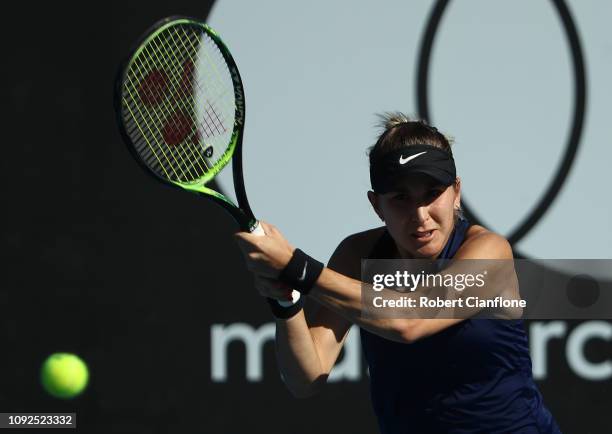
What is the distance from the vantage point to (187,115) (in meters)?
3.16

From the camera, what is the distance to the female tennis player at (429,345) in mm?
2699

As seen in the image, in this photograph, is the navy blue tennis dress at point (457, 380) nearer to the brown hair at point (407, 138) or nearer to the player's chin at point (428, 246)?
the player's chin at point (428, 246)

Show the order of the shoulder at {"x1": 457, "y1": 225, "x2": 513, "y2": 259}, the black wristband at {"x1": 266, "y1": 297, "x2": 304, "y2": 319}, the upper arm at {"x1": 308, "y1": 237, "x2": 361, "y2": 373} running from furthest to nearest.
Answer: the upper arm at {"x1": 308, "y1": 237, "x2": 361, "y2": 373} < the shoulder at {"x1": 457, "y1": 225, "x2": 513, "y2": 259} < the black wristband at {"x1": 266, "y1": 297, "x2": 304, "y2": 319}

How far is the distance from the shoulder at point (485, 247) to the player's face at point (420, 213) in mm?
59

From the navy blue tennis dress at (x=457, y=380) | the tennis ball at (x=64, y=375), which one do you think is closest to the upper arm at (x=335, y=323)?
the navy blue tennis dress at (x=457, y=380)

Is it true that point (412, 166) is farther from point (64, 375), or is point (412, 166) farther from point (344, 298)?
point (64, 375)

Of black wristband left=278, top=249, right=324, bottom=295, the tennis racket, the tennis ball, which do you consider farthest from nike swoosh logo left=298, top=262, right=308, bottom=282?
the tennis ball

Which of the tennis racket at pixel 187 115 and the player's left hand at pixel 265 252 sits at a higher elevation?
the tennis racket at pixel 187 115

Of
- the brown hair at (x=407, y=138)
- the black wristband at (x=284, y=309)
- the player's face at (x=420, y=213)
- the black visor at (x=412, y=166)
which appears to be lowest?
the black wristband at (x=284, y=309)

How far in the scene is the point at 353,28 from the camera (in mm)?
4664

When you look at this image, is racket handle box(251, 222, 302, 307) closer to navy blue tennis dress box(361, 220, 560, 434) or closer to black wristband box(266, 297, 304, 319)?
black wristband box(266, 297, 304, 319)

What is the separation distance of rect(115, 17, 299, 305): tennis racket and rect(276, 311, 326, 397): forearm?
135mm

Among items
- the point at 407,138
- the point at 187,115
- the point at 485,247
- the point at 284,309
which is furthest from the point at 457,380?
the point at 187,115

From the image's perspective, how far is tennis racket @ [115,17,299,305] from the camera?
2.65 meters
